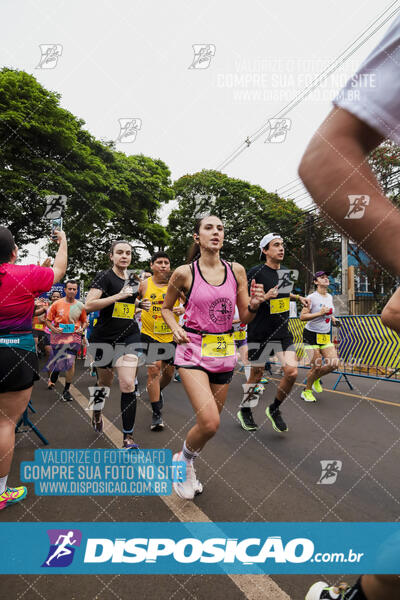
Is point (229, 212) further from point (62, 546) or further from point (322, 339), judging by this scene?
point (62, 546)

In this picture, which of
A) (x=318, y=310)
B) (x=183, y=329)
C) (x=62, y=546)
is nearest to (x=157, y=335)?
(x=183, y=329)

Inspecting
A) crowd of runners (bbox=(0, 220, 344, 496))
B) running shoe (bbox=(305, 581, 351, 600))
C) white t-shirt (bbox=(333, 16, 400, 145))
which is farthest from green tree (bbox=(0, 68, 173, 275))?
white t-shirt (bbox=(333, 16, 400, 145))

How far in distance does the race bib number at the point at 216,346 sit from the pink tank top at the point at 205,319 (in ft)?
0.09

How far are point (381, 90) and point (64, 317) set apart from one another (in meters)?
8.18

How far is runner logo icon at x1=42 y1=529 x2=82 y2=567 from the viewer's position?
7.66ft

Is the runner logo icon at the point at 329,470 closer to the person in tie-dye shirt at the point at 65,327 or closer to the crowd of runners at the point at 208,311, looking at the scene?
the crowd of runners at the point at 208,311

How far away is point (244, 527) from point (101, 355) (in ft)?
8.83

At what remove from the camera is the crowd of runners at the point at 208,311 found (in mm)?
689

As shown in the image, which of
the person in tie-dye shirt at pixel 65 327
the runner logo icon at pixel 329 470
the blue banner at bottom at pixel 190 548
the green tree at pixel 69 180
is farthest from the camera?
the green tree at pixel 69 180

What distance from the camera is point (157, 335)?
589cm

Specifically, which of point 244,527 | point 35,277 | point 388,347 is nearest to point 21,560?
point 244,527


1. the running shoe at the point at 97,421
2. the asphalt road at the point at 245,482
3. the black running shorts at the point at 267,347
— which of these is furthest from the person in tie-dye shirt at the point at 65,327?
the black running shorts at the point at 267,347

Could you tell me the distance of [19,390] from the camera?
323cm

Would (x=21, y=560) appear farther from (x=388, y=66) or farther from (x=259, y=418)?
(x=259, y=418)
